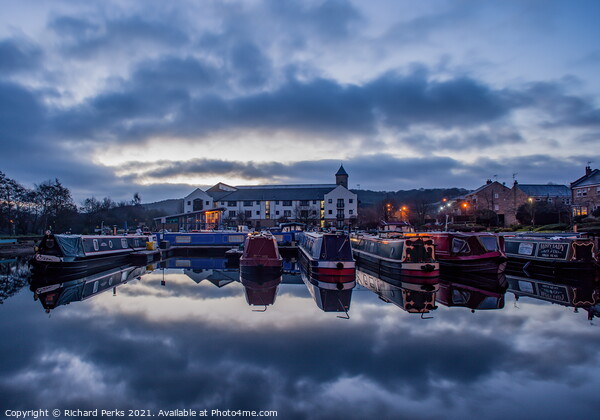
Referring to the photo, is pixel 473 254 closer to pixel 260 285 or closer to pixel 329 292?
pixel 329 292

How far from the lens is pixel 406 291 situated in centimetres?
1630

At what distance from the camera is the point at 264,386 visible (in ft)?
22.8

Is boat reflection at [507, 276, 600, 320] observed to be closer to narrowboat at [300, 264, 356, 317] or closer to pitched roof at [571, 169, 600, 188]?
narrowboat at [300, 264, 356, 317]

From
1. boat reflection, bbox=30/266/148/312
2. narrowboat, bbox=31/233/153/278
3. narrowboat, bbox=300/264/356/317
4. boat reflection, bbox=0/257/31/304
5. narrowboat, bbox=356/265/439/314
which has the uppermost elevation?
narrowboat, bbox=31/233/153/278

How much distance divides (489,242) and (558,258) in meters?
3.89

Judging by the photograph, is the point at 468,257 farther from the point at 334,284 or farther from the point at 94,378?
the point at 94,378

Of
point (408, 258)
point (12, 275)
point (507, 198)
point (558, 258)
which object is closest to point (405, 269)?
point (408, 258)

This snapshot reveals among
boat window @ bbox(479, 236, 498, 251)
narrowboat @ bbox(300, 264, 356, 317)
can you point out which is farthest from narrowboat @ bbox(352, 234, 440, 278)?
boat window @ bbox(479, 236, 498, 251)

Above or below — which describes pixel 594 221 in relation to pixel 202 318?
above

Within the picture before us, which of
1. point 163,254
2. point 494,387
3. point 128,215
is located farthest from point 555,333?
point 128,215

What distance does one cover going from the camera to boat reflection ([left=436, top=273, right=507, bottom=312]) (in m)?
14.0

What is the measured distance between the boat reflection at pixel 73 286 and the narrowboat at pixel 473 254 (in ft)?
58.0

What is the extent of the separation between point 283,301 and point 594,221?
3751cm

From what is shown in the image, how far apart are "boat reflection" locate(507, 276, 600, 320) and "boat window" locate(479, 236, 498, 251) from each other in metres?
1.84
